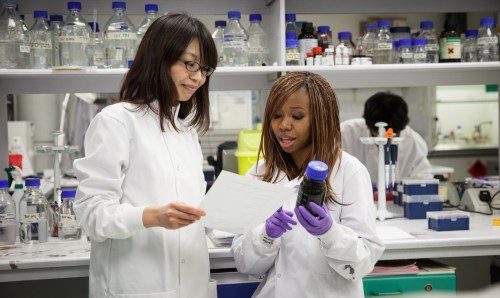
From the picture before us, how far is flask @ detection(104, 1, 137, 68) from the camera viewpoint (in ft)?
8.44

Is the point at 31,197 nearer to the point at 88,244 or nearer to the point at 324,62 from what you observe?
the point at 88,244

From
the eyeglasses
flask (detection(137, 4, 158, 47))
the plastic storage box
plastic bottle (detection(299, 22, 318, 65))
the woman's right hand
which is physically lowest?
the woman's right hand

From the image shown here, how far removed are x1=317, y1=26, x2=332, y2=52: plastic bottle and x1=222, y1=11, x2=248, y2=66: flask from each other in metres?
0.36

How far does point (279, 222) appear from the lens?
1676 mm

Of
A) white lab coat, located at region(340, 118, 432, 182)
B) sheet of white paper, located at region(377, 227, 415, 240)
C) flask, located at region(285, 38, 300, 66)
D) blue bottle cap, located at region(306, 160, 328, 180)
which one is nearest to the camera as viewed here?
blue bottle cap, located at region(306, 160, 328, 180)

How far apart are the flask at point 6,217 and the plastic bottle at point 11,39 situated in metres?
0.56

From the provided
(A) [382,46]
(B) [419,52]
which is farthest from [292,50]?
(B) [419,52]

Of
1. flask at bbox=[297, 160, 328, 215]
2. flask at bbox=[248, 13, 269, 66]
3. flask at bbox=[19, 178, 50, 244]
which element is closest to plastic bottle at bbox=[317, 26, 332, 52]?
flask at bbox=[248, 13, 269, 66]

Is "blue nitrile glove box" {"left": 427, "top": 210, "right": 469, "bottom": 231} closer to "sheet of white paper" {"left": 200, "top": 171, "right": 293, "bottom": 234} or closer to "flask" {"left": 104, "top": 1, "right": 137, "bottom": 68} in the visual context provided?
"sheet of white paper" {"left": 200, "top": 171, "right": 293, "bottom": 234}

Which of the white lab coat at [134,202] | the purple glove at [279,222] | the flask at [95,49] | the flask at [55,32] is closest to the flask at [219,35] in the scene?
the flask at [95,49]

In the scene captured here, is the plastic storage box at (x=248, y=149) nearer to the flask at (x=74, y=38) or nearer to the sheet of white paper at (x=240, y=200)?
the flask at (x=74, y=38)

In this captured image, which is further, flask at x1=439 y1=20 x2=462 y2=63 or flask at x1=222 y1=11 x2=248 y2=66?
flask at x1=439 y1=20 x2=462 y2=63

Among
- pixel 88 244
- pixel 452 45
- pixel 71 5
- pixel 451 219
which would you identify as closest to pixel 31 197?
pixel 88 244

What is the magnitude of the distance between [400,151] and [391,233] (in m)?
1.09
